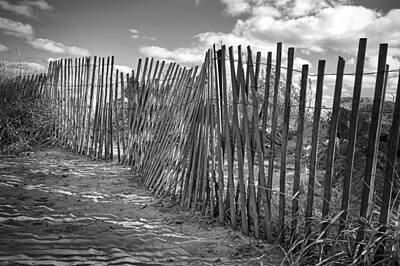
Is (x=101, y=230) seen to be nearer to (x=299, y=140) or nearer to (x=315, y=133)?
(x=299, y=140)

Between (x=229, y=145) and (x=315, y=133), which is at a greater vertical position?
(x=315, y=133)

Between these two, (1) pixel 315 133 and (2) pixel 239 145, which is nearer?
(1) pixel 315 133

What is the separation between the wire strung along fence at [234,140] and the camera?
7.01 feet

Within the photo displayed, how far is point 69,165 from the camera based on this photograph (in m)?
5.21

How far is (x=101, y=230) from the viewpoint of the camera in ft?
9.27

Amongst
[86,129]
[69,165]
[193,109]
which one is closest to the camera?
[193,109]

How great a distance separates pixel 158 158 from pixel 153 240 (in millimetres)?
1523

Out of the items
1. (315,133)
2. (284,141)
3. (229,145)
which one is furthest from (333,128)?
(229,145)

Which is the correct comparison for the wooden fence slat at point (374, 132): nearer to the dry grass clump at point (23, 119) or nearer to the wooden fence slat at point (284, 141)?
the wooden fence slat at point (284, 141)

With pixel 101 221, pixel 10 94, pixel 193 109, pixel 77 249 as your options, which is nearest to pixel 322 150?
pixel 193 109

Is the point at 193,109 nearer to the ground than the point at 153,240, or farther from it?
farther from it

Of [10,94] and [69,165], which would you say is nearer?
[69,165]

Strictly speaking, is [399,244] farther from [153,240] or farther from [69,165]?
[69,165]

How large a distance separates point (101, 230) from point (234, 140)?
4.83ft
